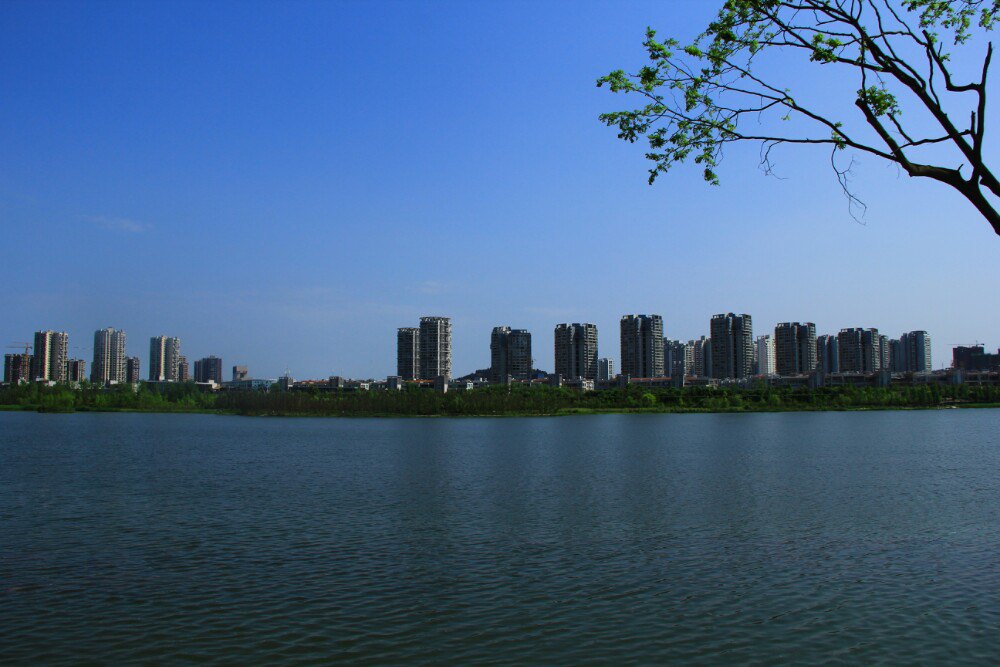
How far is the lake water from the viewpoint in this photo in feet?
43.3

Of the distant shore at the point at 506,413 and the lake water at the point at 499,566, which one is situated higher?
the distant shore at the point at 506,413

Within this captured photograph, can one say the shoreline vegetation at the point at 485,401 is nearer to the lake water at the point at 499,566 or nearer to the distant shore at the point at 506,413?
the distant shore at the point at 506,413

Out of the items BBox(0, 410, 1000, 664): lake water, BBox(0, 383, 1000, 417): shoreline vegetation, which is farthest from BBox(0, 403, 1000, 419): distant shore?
BBox(0, 410, 1000, 664): lake water

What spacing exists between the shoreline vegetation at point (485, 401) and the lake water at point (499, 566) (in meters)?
101

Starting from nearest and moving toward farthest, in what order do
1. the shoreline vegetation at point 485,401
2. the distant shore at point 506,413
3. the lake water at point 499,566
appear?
the lake water at point 499,566 → the distant shore at point 506,413 → the shoreline vegetation at point 485,401

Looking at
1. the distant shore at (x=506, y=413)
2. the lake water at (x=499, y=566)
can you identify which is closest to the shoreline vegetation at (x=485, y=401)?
the distant shore at (x=506, y=413)

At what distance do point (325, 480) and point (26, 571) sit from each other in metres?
20.0

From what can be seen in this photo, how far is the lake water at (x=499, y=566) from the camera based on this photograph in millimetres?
13195

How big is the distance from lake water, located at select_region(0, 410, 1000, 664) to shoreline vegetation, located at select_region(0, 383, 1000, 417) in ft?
331

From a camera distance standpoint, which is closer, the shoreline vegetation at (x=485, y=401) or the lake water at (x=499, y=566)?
the lake water at (x=499, y=566)

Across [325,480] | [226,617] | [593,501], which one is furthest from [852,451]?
[226,617]

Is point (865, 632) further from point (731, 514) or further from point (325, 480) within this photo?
point (325, 480)

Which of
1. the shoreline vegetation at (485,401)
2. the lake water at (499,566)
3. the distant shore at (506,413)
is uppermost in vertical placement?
the shoreline vegetation at (485,401)

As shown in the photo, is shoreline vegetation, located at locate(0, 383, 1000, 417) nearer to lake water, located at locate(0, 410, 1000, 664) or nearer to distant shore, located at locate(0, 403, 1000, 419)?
distant shore, located at locate(0, 403, 1000, 419)
